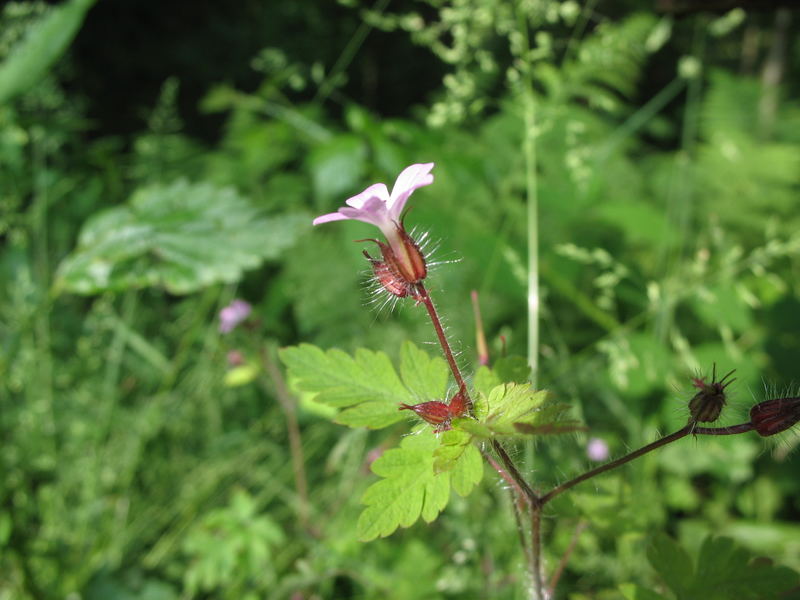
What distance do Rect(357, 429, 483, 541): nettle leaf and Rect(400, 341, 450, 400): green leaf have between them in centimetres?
5

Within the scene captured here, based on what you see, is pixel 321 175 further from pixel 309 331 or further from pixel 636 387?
pixel 636 387

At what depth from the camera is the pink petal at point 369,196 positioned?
0.58 m

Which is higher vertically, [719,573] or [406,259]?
[406,259]

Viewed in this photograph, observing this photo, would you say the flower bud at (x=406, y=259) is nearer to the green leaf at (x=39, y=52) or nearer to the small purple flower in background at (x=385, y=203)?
the small purple flower in background at (x=385, y=203)

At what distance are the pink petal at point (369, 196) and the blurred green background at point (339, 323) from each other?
12 cm

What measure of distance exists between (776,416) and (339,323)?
1709 millimetres

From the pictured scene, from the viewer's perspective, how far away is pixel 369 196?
597mm

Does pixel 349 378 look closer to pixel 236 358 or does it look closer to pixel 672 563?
pixel 672 563

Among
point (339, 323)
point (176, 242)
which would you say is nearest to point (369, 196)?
point (176, 242)

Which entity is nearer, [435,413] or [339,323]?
[435,413]

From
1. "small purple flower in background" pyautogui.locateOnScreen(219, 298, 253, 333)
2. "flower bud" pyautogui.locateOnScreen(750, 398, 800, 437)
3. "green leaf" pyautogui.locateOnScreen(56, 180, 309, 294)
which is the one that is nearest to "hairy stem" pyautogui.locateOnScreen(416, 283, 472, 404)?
"flower bud" pyautogui.locateOnScreen(750, 398, 800, 437)

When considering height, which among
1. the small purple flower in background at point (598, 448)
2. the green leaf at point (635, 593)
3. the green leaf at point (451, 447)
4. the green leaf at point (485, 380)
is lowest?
the small purple flower in background at point (598, 448)

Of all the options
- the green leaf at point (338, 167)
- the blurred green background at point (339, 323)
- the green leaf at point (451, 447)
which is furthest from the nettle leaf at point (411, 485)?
the green leaf at point (338, 167)

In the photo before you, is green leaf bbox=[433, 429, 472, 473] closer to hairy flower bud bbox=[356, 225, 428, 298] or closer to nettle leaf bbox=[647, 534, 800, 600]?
hairy flower bud bbox=[356, 225, 428, 298]
